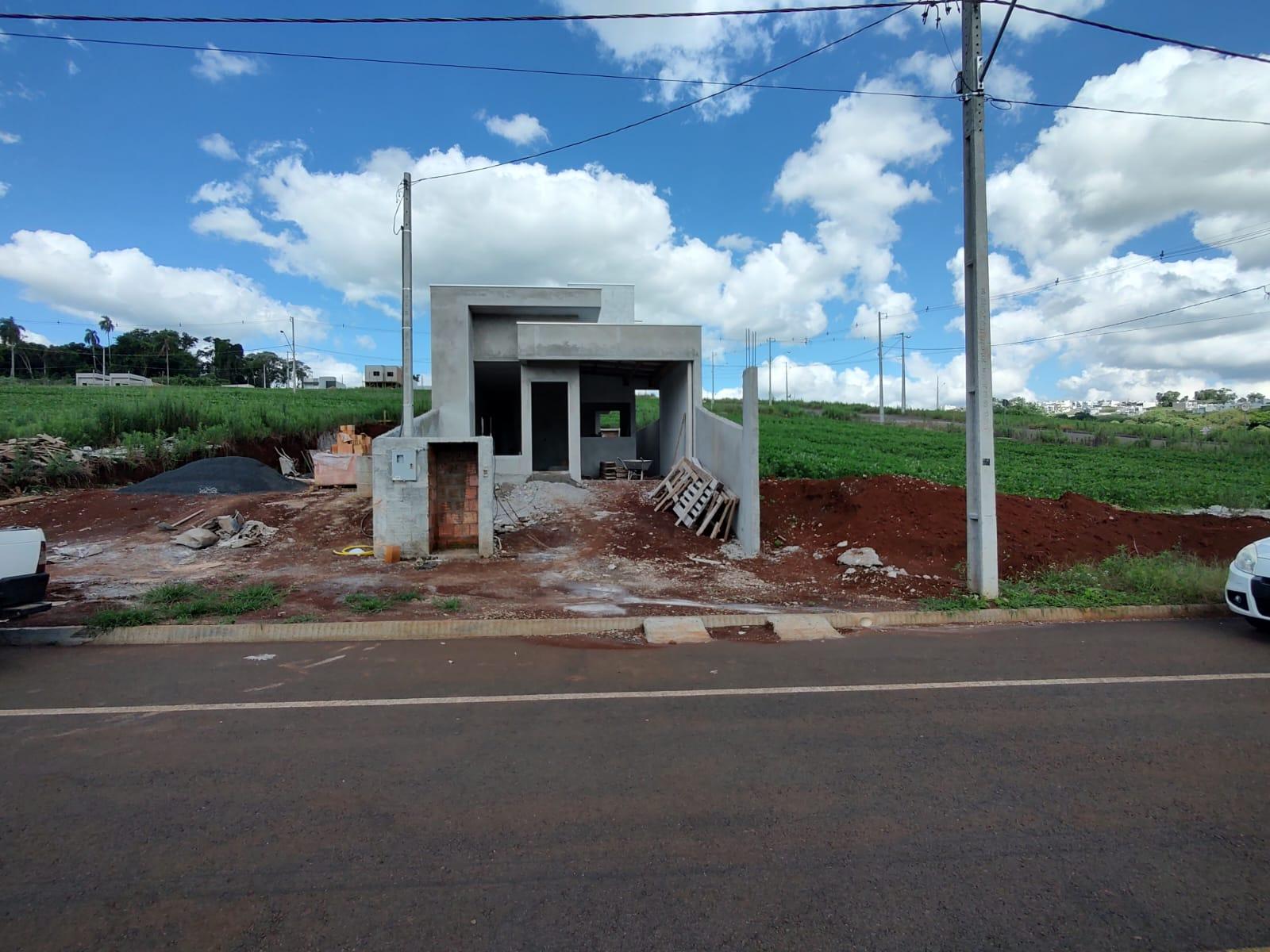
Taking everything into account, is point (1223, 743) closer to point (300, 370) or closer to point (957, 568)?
point (957, 568)

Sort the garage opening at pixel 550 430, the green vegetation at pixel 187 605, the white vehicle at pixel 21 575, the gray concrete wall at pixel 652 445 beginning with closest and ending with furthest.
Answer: the white vehicle at pixel 21 575 < the green vegetation at pixel 187 605 < the gray concrete wall at pixel 652 445 < the garage opening at pixel 550 430

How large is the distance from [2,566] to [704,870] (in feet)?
21.1

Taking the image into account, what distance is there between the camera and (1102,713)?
4.90 m

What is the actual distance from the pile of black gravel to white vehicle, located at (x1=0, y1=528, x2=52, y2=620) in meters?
11.3

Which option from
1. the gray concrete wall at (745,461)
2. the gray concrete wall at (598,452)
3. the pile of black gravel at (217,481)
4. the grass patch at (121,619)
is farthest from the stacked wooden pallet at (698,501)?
the pile of black gravel at (217,481)

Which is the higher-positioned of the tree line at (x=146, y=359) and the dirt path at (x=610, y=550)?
the tree line at (x=146, y=359)

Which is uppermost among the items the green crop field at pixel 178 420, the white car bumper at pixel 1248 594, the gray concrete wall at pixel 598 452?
the green crop field at pixel 178 420

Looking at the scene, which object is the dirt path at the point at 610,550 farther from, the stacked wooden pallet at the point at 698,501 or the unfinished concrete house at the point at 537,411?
the unfinished concrete house at the point at 537,411

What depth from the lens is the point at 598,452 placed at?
21.8 metres

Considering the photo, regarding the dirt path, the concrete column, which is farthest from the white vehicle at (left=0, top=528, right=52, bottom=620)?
the concrete column

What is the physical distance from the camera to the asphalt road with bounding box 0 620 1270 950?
2729 millimetres

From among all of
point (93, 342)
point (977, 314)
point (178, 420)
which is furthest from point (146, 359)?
point (977, 314)

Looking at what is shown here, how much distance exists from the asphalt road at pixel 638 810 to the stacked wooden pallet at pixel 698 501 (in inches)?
281

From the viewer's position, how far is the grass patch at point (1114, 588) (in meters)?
8.33
